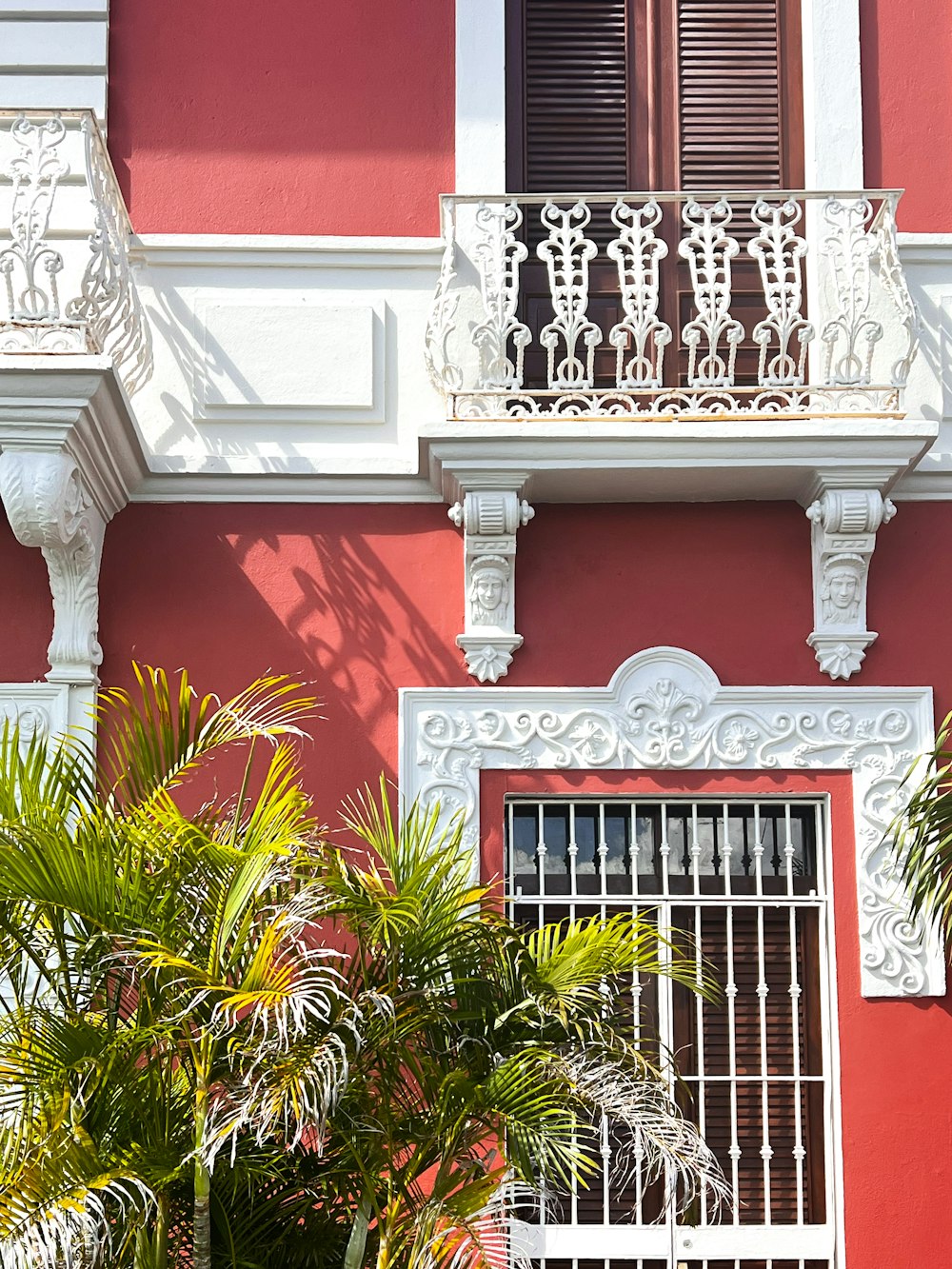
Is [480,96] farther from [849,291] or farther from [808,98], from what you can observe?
[849,291]

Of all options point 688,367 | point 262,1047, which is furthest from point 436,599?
point 262,1047

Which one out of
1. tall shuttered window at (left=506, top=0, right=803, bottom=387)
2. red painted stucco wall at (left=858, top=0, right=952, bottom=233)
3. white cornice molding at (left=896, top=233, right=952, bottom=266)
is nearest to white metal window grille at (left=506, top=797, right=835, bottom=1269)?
tall shuttered window at (left=506, top=0, right=803, bottom=387)

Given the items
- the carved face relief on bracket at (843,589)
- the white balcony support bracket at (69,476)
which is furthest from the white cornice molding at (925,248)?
the white balcony support bracket at (69,476)

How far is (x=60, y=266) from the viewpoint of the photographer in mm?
5848

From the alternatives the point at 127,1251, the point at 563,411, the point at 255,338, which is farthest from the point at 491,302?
the point at 127,1251

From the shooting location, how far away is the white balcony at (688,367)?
20.7 ft

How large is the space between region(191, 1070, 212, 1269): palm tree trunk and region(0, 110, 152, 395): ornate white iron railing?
2749 millimetres

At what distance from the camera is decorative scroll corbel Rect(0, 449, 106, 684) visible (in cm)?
589

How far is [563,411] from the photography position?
6.47m

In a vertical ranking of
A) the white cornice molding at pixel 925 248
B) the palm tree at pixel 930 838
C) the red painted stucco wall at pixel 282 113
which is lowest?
the palm tree at pixel 930 838

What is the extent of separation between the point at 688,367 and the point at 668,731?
1469 mm

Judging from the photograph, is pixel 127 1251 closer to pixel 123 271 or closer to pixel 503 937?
pixel 503 937

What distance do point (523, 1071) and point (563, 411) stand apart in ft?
8.91

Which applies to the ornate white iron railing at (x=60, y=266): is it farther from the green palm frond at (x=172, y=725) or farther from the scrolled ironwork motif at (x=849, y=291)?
the scrolled ironwork motif at (x=849, y=291)
